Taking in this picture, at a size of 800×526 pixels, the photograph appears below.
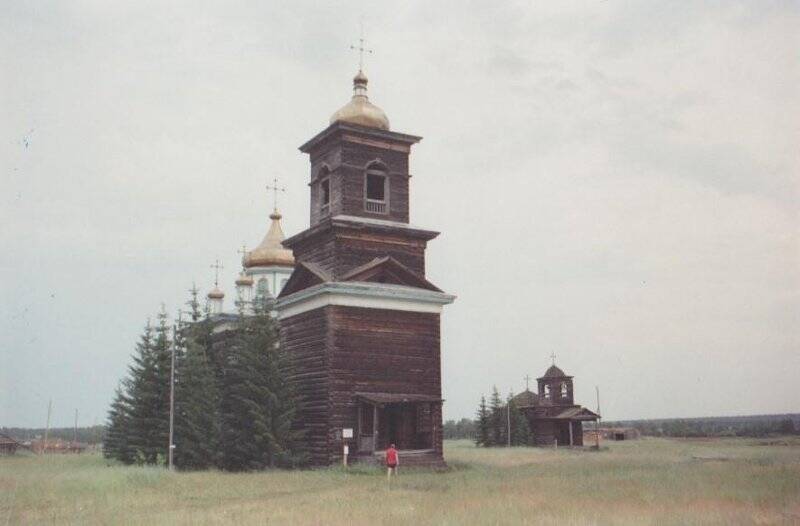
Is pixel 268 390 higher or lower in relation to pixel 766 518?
higher

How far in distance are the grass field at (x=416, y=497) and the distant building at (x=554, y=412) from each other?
34913mm

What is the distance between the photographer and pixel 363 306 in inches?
1281

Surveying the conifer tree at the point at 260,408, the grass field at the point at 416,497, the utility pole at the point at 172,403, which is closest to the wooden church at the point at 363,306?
the conifer tree at the point at 260,408

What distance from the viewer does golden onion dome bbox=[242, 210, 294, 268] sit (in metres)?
48.6

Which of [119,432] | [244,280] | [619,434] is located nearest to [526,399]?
[619,434]

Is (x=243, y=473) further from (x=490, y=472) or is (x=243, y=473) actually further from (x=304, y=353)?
(x=490, y=472)

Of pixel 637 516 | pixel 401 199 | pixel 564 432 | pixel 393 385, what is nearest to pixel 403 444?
pixel 393 385

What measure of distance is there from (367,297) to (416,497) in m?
13.1

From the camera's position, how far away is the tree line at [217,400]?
104ft

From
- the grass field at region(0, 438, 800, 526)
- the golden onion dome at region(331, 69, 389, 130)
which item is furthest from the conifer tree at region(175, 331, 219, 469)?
the golden onion dome at region(331, 69, 389, 130)

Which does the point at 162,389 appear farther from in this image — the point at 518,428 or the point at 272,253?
the point at 518,428

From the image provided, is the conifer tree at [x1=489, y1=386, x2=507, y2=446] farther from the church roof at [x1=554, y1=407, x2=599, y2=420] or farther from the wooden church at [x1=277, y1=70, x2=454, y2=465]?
the wooden church at [x1=277, y1=70, x2=454, y2=465]

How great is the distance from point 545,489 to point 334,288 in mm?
12709

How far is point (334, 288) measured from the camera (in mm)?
31828
